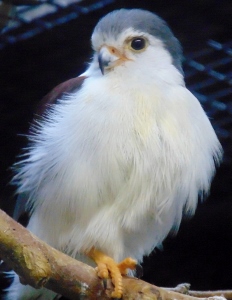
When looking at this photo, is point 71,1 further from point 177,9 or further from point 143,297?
point 143,297

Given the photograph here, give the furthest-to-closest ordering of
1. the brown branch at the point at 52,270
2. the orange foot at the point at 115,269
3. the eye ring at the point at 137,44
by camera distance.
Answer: the eye ring at the point at 137,44
the orange foot at the point at 115,269
the brown branch at the point at 52,270

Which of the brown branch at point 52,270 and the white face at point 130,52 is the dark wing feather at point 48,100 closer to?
the white face at point 130,52

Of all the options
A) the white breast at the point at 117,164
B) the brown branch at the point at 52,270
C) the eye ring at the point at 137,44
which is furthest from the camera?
the eye ring at the point at 137,44

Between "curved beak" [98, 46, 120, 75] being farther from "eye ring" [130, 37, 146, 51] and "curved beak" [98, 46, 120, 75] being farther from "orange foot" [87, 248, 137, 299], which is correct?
"orange foot" [87, 248, 137, 299]

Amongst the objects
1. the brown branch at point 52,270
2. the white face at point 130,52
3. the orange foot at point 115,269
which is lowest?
the orange foot at point 115,269

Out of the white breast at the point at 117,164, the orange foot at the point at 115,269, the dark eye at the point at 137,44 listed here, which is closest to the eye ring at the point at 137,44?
the dark eye at the point at 137,44

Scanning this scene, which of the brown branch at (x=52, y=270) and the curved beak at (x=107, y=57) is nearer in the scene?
the brown branch at (x=52, y=270)
